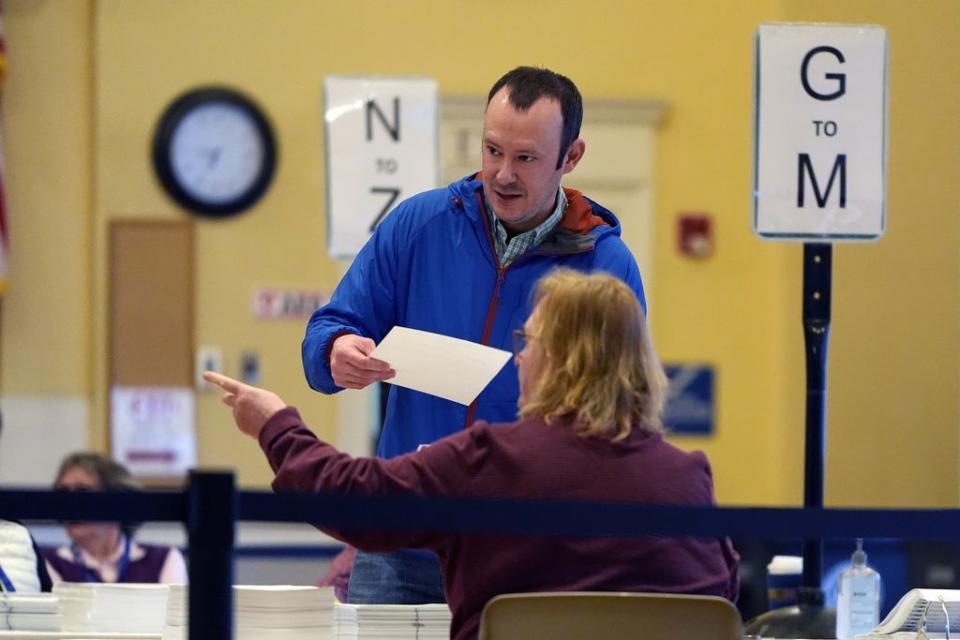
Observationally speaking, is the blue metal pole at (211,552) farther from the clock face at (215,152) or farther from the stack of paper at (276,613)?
the clock face at (215,152)

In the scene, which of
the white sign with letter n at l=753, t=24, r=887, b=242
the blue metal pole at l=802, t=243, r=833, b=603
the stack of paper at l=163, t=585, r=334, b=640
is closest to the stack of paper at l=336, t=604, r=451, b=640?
the stack of paper at l=163, t=585, r=334, b=640

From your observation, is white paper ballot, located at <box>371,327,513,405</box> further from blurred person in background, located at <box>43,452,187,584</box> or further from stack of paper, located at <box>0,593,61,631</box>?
blurred person in background, located at <box>43,452,187,584</box>

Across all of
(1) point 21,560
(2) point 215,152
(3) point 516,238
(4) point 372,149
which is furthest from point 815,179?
(2) point 215,152

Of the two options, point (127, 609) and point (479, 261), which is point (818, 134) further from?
point (127, 609)

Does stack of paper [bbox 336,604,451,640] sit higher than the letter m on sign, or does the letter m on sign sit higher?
the letter m on sign

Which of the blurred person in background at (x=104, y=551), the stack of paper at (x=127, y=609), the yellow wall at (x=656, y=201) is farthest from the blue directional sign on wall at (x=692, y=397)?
the stack of paper at (x=127, y=609)

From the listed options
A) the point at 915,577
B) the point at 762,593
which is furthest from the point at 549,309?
the point at 915,577

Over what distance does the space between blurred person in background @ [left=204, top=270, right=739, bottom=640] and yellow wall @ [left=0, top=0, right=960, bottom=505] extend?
17.5 ft

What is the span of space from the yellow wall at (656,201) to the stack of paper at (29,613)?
16.6ft

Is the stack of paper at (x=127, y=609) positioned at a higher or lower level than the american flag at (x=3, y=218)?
lower

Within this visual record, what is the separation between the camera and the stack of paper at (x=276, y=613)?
2545 mm

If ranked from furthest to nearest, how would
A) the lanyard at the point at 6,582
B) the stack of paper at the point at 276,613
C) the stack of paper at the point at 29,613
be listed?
the lanyard at the point at 6,582
the stack of paper at the point at 29,613
the stack of paper at the point at 276,613

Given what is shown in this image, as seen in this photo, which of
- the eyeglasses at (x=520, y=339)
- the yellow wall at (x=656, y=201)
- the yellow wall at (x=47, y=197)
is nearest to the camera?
the eyeglasses at (x=520, y=339)

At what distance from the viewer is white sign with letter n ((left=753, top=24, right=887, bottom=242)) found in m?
3.92
